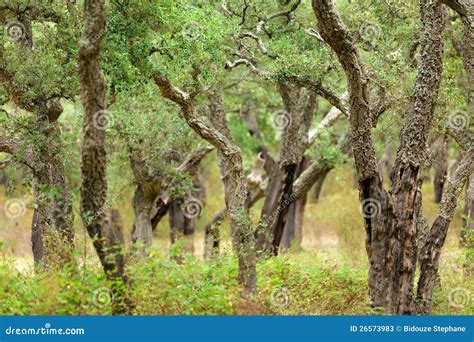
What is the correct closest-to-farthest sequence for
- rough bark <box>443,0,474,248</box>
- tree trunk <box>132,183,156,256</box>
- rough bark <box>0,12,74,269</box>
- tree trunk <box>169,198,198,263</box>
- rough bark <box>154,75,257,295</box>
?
1. rough bark <box>443,0,474,248</box>
2. rough bark <box>154,75,257,295</box>
3. rough bark <box>0,12,74,269</box>
4. tree trunk <box>132,183,156,256</box>
5. tree trunk <box>169,198,198,263</box>

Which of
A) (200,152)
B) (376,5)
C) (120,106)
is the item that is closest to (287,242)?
(200,152)

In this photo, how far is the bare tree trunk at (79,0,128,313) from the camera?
11875 millimetres

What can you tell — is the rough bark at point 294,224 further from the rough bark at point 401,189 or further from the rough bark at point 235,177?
the rough bark at point 401,189

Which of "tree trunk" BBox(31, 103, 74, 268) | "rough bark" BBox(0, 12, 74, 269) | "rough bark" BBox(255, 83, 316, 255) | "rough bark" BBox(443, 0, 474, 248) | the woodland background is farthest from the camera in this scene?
"rough bark" BBox(255, 83, 316, 255)

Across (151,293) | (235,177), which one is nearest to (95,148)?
(151,293)

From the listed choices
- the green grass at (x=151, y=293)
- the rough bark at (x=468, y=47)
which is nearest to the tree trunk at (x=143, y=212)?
the rough bark at (x=468, y=47)

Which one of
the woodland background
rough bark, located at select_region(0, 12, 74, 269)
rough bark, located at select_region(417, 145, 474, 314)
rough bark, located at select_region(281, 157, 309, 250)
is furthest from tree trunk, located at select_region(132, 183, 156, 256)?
rough bark, located at select_region(417, 145, 474, 314)

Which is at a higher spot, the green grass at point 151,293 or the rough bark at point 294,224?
the rough bark at point 294,224

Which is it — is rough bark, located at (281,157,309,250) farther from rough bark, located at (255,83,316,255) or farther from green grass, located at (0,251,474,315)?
green grass, located at (0,251,474,315)

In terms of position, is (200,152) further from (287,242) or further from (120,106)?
(287,242)

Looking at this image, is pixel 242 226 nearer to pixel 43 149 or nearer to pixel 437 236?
pixel 437 236

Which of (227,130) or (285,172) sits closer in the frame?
(227,130)

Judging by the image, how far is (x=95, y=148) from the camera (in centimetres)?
1212

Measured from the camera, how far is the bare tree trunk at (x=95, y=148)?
1188 centimetres
